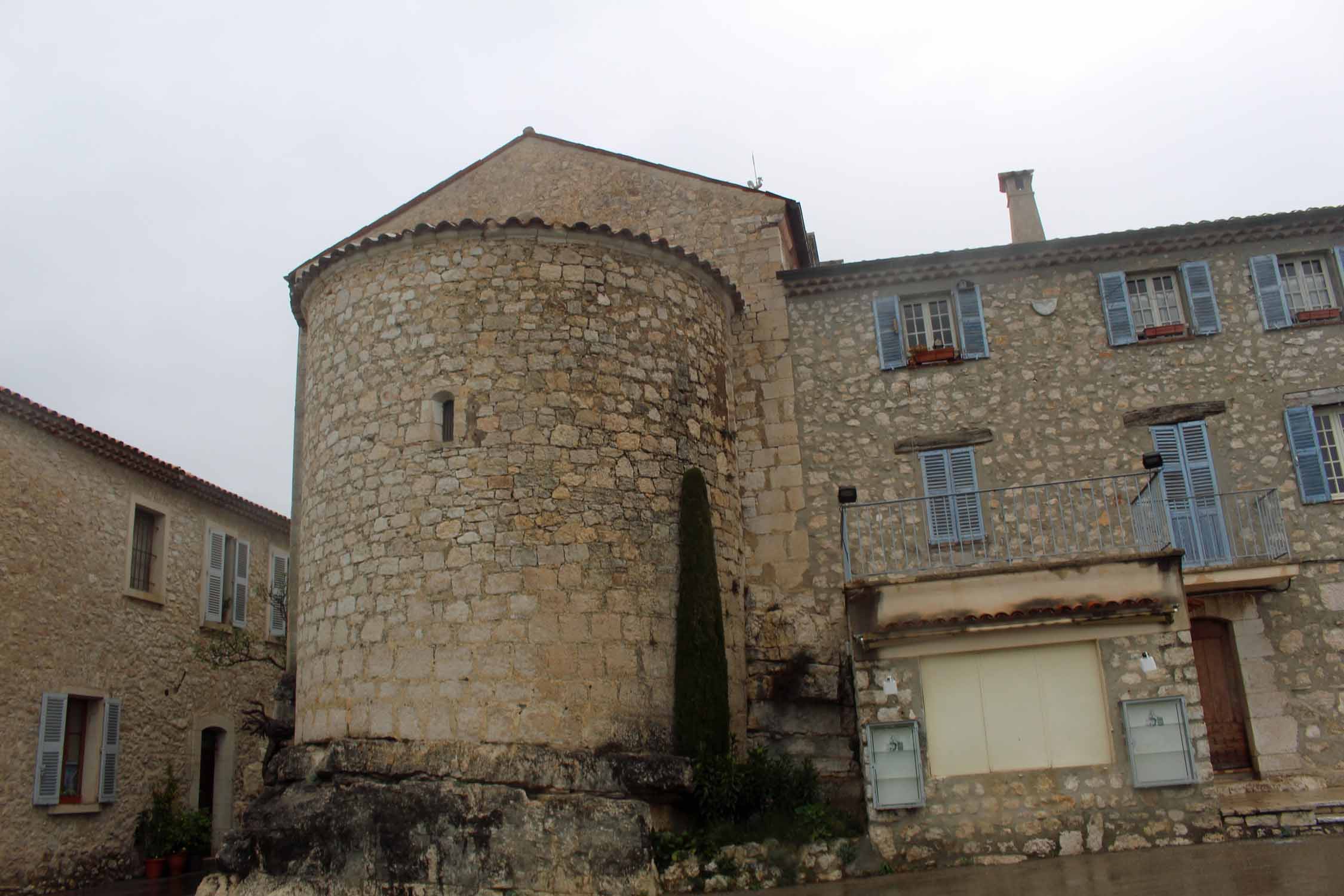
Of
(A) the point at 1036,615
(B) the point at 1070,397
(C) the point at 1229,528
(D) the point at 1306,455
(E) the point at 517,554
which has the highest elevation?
(B) the point at 1070,397

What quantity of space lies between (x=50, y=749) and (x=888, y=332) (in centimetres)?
1225

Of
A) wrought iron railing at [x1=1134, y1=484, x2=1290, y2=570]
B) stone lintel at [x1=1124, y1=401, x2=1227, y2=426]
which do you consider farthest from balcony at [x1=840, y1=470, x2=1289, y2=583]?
stone lintel at [x1=1124, y1=401, x2=1227, y2=426]

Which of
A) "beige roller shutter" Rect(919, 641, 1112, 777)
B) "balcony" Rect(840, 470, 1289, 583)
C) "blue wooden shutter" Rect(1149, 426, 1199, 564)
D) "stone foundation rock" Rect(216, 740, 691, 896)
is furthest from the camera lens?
"blue wooden shutter" Rect(1149, 426, 1199, 564)

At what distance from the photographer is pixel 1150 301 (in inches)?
570

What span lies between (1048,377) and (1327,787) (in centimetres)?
543

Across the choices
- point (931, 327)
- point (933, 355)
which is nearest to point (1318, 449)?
point (933, 355)

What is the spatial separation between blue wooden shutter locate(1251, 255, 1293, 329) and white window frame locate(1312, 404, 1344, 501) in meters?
→ 1.15

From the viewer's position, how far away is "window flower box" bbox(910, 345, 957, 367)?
47.4 ft

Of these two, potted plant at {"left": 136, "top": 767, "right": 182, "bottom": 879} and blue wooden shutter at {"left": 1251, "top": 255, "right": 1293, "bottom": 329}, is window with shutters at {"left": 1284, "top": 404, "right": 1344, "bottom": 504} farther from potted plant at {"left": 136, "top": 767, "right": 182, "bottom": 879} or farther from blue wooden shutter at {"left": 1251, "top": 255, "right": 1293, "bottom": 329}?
potted plant at {"left": 136, "top": 767, "right": 182, "bottom": 879}

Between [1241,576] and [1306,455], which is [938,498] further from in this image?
[1306,455]

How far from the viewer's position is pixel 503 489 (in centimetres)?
1195

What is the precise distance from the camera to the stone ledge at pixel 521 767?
11.0 meters

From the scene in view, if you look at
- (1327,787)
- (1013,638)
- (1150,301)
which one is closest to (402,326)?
(1013,638)

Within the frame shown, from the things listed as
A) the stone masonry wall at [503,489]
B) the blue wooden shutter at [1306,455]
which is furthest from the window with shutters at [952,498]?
the blue wooden shutter at [1306,455]
